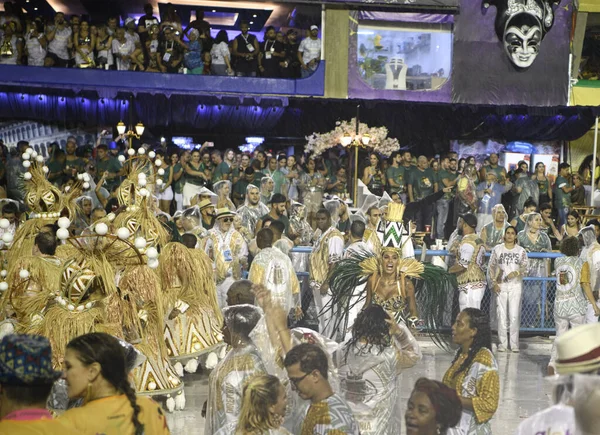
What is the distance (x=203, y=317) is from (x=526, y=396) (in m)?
3.56

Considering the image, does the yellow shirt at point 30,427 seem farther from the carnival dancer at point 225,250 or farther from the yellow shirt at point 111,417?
the carnival dancer at point 225,250

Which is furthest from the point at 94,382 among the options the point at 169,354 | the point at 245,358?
the point at 169,354

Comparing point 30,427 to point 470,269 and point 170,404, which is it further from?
point 470,269

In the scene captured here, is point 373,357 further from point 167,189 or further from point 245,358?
point 167,189

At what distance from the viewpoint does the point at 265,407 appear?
596 cm

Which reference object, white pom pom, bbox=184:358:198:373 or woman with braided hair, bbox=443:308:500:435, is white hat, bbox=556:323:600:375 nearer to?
woman with braided hair, bbox=443:308:500:435

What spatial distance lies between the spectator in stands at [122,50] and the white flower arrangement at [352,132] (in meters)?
4.07

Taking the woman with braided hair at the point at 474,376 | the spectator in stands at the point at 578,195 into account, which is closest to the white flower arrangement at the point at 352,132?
the spectator in stands at the point at 578,195

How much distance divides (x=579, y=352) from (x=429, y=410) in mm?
1386

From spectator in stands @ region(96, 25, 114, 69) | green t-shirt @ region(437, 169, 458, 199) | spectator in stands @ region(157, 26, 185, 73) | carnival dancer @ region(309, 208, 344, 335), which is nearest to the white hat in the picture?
carnival dancer @ region(309, 208, 344, 335)

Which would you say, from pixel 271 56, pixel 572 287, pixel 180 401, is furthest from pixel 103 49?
pixel 180 401

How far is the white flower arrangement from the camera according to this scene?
63.2 feet

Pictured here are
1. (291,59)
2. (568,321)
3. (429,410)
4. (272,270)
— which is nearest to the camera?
A: (429,410)

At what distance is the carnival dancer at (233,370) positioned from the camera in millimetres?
6359
